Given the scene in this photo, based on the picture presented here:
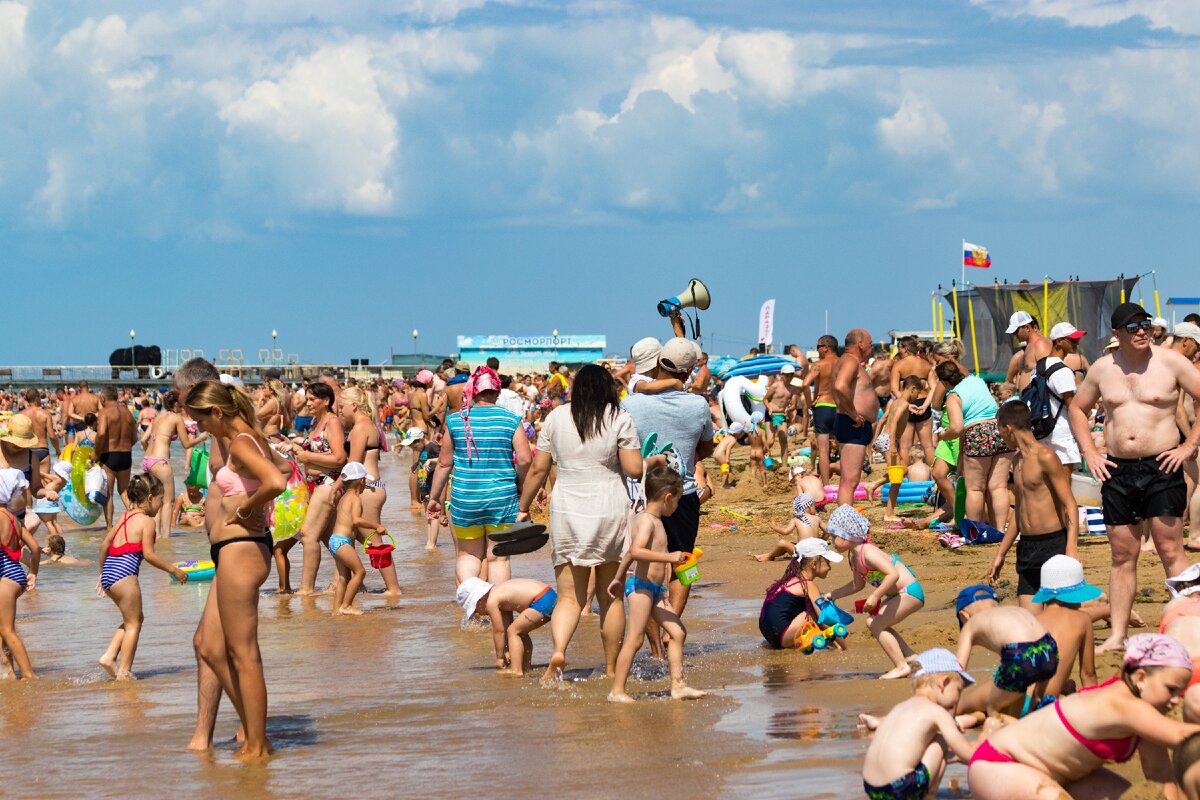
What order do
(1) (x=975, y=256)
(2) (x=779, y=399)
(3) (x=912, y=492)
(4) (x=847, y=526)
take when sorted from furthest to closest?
(1) (x=975, y=256)
(2) (x=779, y=399)
(3) (x=912, y=492)
(4) (x=847, y=526)

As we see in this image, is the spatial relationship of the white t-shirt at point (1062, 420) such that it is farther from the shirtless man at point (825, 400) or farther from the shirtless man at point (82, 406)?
the shirtless man at point (82, 406)

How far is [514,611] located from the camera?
7.52 meters

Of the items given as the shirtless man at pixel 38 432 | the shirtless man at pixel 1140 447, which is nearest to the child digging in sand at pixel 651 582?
the shirtless man at pixel 1140 447

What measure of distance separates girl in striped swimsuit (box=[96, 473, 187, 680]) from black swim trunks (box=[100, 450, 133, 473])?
28.3 feet

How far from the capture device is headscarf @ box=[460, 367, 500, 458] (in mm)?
8242

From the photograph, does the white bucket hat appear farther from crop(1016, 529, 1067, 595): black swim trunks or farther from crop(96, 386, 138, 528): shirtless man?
crop(96, 386, 138, 528): shirtless man

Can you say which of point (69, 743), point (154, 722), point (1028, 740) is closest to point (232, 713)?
point (154, 722)

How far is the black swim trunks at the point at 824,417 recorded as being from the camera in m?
13.6

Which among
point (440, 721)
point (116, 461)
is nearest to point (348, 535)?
point (440, 721)

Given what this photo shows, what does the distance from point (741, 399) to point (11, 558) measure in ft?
44.2

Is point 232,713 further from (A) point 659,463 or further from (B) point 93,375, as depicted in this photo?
(B) point 93,375

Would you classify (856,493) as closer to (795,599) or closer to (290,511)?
(290,511)

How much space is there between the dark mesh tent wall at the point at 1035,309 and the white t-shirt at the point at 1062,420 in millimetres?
11507

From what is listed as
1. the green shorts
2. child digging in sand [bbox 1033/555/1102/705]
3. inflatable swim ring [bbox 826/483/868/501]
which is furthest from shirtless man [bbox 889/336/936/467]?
child digging in sand [bbox 1033/555/1102/705]
